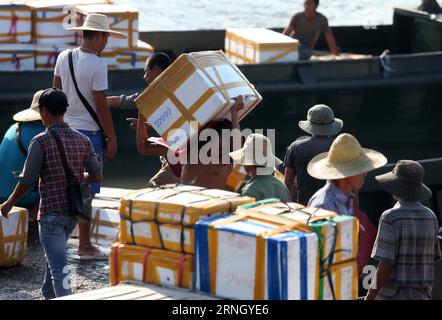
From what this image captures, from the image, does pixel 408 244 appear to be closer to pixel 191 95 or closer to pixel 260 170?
pixel 260 170

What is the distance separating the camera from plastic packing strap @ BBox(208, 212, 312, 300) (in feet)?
15.8

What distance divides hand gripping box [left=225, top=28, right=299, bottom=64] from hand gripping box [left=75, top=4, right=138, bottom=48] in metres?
1.38

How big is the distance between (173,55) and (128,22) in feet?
9.69

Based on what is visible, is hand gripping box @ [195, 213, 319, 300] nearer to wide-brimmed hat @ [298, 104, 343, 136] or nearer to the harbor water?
wide-brimmed hat @ [298, 104, 343, 136]

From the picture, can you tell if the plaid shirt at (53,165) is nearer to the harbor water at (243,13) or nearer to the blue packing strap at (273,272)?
the blue packing strap at (273,272)

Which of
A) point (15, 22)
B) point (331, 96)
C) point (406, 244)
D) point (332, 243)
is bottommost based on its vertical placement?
point (331, 96)

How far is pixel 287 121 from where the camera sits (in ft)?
43.2

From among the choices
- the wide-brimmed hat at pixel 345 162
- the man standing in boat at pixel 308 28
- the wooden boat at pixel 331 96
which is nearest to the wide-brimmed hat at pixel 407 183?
the wide-brimmed hat at pixel 345 162

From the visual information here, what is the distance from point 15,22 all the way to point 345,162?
22.1 ft

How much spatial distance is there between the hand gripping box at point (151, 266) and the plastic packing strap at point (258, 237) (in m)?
0.16

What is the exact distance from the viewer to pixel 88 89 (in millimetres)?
7480

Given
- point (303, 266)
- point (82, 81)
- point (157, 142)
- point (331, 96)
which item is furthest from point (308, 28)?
point (303, 266)

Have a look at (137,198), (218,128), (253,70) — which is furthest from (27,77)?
(137,198)

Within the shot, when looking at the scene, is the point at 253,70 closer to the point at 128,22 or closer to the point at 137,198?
the point at 128,22
